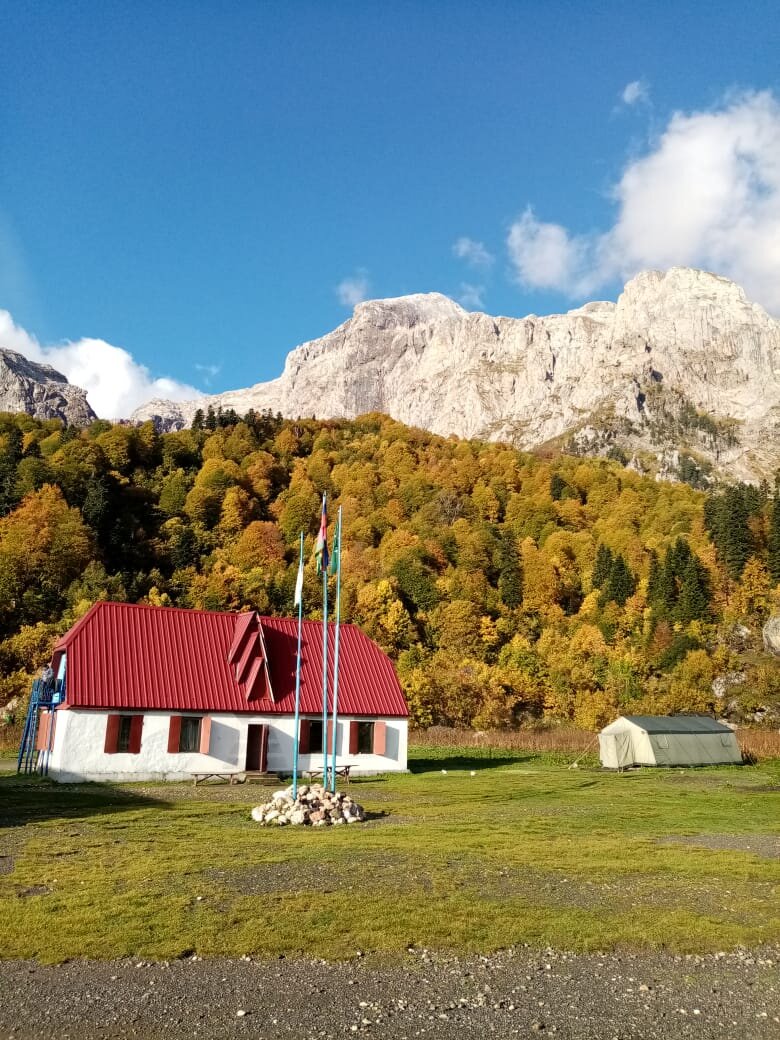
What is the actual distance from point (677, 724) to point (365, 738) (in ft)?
71.8

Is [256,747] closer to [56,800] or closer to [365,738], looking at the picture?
[365,738]

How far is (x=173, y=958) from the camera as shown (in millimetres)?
10430

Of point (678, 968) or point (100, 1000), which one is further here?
point (678, 968)

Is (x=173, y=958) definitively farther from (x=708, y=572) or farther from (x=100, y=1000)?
(x=708, y=572)

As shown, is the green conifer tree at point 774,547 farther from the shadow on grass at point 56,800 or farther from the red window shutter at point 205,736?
the shadow on grass at point 56,800

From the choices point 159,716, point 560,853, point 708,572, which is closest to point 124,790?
point 159,716

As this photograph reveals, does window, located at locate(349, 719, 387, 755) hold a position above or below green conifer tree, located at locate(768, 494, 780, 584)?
below

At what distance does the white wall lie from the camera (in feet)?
115

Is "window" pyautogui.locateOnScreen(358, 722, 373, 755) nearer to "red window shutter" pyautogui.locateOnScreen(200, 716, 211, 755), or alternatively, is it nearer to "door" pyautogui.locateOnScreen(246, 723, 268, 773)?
"door" pyautogui.locateOnScreen(246, 723, 268, 773)

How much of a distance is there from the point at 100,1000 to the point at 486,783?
29.8 m

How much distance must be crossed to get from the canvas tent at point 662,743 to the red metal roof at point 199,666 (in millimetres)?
15329

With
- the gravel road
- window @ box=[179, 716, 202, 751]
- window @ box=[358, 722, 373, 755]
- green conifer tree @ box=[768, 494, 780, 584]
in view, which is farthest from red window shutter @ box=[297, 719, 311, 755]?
green conifer tree @ box=[768, 494, 780, 584]

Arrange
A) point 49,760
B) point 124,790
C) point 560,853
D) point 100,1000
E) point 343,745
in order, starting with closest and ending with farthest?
point 100,1000, point 560,853, point 124,790, point 49,760, point 343,745

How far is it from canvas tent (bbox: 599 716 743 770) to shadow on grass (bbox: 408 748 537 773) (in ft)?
20.7
